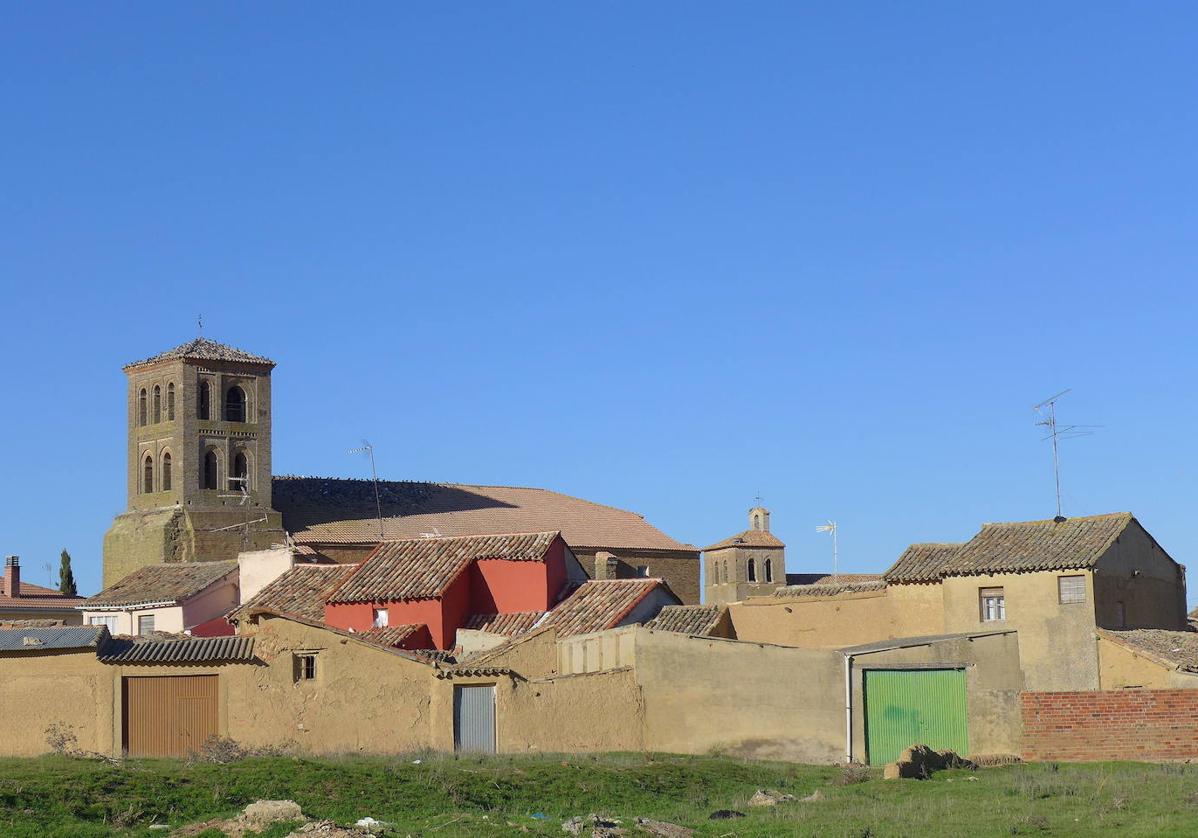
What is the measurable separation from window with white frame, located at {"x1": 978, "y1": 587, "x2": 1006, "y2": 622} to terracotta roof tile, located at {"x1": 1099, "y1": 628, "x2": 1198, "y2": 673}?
2.38m

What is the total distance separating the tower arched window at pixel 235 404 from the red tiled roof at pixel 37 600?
974cm

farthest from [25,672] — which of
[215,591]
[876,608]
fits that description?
[215,591]

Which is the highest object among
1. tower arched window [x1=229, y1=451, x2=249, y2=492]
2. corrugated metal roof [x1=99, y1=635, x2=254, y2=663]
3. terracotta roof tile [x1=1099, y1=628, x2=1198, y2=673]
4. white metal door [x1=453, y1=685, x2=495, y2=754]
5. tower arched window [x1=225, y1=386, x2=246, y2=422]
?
tower arched window [x1=225, y1=386, x2=246, y2=422]

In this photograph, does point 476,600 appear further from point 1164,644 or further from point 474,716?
point 1164,644

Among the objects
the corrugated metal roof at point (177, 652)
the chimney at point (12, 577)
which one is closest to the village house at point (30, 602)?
the chimney at point (12, 577)

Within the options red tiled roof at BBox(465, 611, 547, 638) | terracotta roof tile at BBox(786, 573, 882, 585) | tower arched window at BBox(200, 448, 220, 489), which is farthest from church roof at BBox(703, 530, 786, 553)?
red tiled roof at BBox(465, 611, 547, 638)

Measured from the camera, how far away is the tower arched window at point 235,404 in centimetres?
7538

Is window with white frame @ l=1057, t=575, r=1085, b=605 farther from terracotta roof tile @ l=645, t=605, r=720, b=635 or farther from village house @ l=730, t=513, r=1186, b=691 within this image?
terracotta roof tile @ l=645, t=605, r=720, b=635

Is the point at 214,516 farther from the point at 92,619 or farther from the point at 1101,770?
the point at 1101,770

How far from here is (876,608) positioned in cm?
4262

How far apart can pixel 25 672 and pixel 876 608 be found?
787 inches

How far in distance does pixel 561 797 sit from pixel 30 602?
50911 millimetres

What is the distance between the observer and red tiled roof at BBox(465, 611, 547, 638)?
142 feet

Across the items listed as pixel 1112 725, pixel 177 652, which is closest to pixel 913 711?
pixel 1112 725
